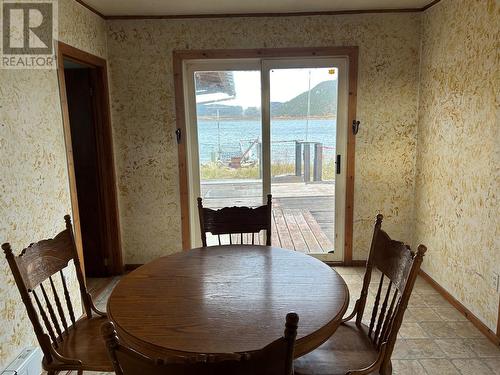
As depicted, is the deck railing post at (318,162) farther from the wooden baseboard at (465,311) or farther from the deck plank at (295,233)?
the wooden baseboard at (465,311)

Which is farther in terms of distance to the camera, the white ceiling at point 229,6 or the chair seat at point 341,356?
the white ceiling at point 229,6

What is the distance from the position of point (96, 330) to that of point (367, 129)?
2.78 meters

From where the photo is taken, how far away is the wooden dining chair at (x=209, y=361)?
788mm

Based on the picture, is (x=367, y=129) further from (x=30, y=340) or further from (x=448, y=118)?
(x=30, y=340)

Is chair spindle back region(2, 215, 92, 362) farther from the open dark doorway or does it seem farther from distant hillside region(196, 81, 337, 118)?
distant hillside region(196, 81, 337, 118)

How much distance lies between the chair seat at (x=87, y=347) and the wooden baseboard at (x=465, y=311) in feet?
7.69

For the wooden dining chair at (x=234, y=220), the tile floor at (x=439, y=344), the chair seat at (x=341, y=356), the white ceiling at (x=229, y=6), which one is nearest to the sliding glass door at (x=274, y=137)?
the white ceiling at (x=229, y=6)

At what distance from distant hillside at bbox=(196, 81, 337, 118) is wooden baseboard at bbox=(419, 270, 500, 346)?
1.79 metres

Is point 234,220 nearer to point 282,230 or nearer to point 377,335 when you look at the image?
point 377,335

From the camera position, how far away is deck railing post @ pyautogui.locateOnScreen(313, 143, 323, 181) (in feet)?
11.5

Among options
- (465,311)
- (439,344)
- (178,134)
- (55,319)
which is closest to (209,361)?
(55,319)

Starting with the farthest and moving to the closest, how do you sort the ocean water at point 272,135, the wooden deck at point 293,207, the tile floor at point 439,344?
the wooden deck at point 293,207, the ocean water at point 272,135, the tile floor at point 439,344

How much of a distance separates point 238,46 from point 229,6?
0.36 metres

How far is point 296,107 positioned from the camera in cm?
346
